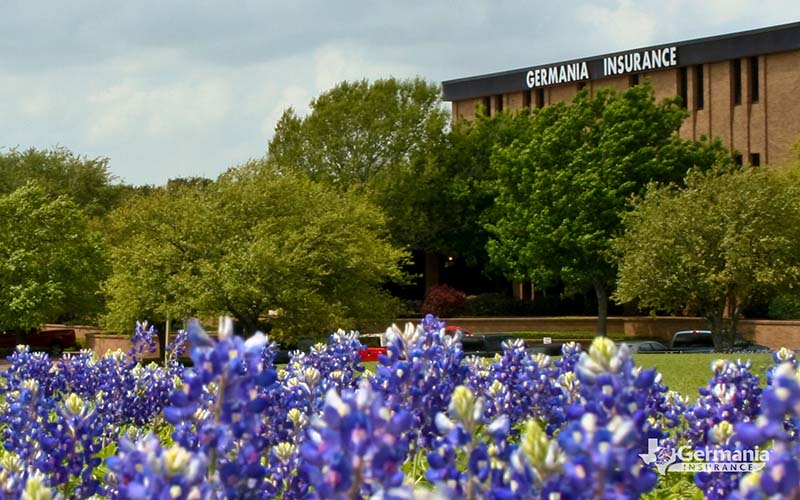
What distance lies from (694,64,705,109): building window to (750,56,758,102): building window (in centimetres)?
251

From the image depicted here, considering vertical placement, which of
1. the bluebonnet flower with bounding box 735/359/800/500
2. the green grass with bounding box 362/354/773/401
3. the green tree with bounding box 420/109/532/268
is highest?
the green tree with bounding box 420/109/532/268

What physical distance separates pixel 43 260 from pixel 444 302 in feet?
71.0

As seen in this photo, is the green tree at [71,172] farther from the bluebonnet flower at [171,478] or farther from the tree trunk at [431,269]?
the bluebonnet flower at [171,478]

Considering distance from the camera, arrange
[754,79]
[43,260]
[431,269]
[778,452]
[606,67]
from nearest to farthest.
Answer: [778,452]
[43,260]
[754,79]
[606,67]
[431,269]

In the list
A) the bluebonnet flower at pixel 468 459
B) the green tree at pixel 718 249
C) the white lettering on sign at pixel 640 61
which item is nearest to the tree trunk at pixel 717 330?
the green tree at pixel 718 249

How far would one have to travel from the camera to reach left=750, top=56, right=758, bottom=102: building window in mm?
57844

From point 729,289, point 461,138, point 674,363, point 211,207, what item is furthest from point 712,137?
point 674,363

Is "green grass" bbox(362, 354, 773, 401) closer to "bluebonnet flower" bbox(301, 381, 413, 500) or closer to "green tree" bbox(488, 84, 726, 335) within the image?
"bluebonnet flower" bbox(301, 381, 413, 500)

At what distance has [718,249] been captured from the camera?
38281mm

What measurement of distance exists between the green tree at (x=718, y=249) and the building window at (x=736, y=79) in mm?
19419

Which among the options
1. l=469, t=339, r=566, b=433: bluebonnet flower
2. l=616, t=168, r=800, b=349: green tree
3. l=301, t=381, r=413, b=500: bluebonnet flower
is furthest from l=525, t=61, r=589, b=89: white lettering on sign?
l=301, t=381, r=413, b=500: bluebonnet flower

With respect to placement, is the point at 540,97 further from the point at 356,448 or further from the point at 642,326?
the point at 356,448

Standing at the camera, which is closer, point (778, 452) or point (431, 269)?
point (778, 452)

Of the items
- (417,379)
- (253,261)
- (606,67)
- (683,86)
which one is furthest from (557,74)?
(417,379)
